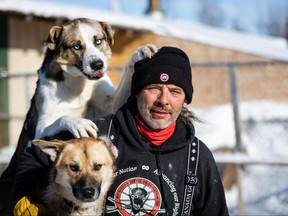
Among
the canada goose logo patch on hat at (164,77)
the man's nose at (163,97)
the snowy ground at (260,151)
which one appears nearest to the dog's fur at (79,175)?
the man's nose at (163,97)

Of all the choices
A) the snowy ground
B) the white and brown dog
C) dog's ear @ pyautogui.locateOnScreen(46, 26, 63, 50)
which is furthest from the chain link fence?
dog's ear @ pyautogui.locateOnScreen(46, 26, 63, 50)

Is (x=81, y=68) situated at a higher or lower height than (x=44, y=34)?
lower

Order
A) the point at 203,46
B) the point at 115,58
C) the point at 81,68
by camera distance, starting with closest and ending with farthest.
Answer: the point at 81,68
the point at 115,58
the point at 203,46

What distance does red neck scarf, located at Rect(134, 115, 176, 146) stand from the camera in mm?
3682

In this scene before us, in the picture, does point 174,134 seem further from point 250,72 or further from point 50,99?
point 250,72

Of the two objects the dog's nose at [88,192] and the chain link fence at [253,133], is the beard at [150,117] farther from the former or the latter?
the chain link fence at [253,133]

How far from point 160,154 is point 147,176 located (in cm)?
16

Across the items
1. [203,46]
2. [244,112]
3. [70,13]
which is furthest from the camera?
[203,46]

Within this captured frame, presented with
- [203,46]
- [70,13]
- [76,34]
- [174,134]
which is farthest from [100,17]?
[174,134]

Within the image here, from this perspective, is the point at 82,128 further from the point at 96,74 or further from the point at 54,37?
the point at 54,37

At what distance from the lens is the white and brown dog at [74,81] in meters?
4.51

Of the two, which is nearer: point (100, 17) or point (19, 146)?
point (19, 146)

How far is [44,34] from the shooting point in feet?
44.3

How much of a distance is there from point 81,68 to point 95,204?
4.29ft
